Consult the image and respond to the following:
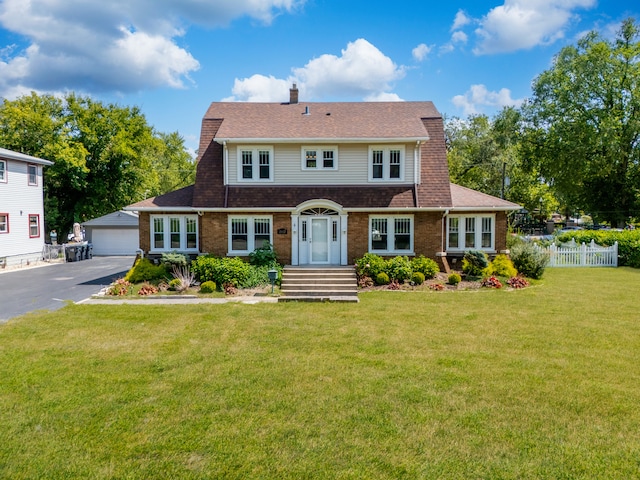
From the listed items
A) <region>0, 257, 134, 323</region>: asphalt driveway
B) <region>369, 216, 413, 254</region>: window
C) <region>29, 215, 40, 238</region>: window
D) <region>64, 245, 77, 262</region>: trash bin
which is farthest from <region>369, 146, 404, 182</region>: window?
<region>29, 215, 40, 238</region>: window

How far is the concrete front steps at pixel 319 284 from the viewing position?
13695 mm

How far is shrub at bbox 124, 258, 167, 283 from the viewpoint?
1600 cm

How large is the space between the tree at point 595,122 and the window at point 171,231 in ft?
98.8

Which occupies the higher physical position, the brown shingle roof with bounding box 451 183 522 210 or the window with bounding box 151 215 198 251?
the brown shingle roof with bounding box 451 183 522 210

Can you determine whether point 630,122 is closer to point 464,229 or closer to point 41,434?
point 464,229

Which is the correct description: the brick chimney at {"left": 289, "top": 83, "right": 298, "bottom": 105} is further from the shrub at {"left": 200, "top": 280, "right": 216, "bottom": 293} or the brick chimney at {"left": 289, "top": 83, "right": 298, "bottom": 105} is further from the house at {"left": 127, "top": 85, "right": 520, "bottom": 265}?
the shrub at {"left": 200, "top": 280, "right": 216, "bottom": 293}

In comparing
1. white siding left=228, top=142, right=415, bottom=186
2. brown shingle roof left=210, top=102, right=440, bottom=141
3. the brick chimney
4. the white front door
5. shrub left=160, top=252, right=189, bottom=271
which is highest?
the brick chimney

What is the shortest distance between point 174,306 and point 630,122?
3567 centimetres

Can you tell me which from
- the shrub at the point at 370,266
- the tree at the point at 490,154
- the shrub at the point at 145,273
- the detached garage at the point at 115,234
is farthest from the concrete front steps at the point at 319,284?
the tree at the point at 490,154

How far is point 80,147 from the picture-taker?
3116 centimetres

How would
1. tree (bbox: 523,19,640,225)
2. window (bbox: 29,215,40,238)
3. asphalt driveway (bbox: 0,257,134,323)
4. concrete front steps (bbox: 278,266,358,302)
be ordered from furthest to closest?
tree (bbox: 523,19,640,225), window (bbox: 29,215,40,238), concrete front steps (bbox: 278,266,358,302), asphalt driveway (bbox: 0,257,134,323)

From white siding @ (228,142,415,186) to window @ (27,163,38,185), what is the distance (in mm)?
17099

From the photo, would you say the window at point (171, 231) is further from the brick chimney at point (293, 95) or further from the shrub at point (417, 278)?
the shrub at point (417, 278)

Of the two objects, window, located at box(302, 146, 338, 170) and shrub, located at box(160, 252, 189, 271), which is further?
window, located at box(302, 146, 338, 170)
